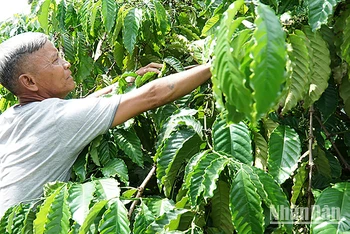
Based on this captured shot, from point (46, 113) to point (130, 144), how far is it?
0.86 ft

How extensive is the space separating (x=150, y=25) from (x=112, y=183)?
73 centimetres

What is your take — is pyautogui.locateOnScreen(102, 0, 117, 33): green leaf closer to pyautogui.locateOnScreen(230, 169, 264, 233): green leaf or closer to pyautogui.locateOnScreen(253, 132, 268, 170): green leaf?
pyautogui.locateOnScreen(253, 132, 268, 170): green leaf

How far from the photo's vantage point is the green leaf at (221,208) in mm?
1168

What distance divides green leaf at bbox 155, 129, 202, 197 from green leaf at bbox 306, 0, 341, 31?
1.32 feet

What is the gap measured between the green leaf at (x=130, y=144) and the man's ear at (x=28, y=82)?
0.33 m

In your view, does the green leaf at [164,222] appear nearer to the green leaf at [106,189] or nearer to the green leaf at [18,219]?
the green leaf at [106,189]

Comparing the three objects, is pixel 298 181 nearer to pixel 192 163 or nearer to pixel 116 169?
pixel 192 163

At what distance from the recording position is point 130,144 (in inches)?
57.3

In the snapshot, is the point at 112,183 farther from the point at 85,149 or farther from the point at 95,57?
the point at 95,57

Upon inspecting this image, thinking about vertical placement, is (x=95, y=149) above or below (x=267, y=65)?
below

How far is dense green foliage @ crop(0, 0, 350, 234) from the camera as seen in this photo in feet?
2.26

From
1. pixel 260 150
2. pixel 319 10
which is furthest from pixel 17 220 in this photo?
pixel 319 10

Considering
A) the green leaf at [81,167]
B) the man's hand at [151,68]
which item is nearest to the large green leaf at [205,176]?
the green leaf at [81,167]

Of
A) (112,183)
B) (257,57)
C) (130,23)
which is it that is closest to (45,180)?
(112,183)
